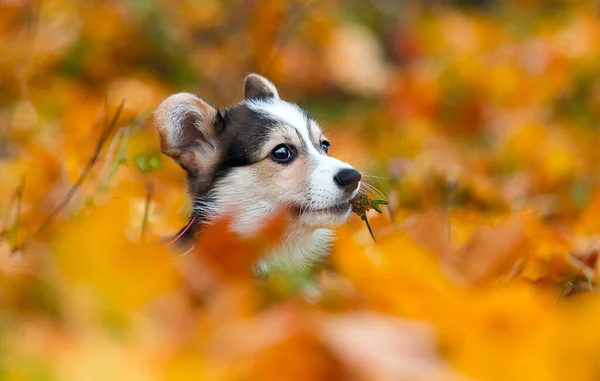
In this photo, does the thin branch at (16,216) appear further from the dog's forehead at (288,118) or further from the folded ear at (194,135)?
the dog's forehead at (288,118)

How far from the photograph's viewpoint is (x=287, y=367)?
27.4 inches

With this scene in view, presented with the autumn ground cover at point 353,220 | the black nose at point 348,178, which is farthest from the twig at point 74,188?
the black nose at point 348,178

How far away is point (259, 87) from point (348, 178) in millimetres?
662

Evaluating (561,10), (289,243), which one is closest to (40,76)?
(289,243)

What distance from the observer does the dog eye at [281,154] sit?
7.80 ft

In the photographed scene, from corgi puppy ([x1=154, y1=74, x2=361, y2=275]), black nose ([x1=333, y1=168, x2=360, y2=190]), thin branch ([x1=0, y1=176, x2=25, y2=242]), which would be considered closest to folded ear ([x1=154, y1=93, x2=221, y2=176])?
corgi puppy ([x1=154, y1=74, x2=361, y2=275])

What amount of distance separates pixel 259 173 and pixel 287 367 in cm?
168

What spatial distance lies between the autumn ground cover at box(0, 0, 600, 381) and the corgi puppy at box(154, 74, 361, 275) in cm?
15

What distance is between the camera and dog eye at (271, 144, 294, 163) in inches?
93.7

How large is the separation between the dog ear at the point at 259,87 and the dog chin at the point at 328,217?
24.4 inches

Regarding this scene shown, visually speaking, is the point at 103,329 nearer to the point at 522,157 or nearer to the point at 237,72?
the point at 522,157

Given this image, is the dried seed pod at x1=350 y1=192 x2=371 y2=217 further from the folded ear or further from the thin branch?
the thin branch

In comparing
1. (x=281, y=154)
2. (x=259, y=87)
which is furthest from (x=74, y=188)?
(x=259, y=87)

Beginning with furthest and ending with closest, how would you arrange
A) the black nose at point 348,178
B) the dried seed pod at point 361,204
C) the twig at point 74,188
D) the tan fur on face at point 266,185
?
the tan fur on face at point 266,185 < the black nose at point 348,178 < the dried seed pod at point 361,204 < the twig at point 74,188
